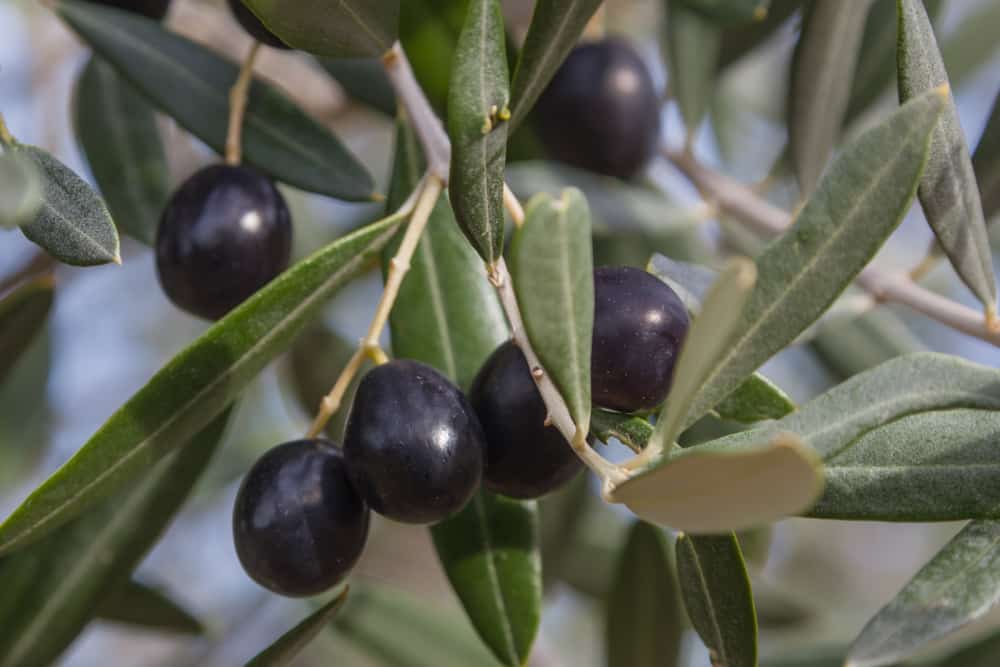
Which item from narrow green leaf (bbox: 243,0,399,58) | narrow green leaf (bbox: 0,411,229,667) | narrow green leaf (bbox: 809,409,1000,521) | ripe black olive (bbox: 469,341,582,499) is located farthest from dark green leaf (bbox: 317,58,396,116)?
narrow green leaf (bbox: 809,409,1000,521)

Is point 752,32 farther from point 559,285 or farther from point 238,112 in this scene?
point 559,285

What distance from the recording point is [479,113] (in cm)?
97

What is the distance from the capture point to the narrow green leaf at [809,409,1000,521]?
975 millimetres

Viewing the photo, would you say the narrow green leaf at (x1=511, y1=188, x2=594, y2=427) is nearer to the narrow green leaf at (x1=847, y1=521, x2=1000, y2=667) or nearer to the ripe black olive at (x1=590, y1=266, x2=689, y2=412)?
the ripe black olive at (x1=590, y1=266, x2=689, y2=412)

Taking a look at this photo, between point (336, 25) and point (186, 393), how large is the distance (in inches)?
15.3

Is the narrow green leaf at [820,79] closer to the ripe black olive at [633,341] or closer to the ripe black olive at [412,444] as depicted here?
the ripe black olive at [633,341]

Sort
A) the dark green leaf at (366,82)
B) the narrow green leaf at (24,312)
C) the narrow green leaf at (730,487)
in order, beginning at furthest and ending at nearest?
the dark green leaf at (366,82) < the narrow green leaf at (24,312) < the narrow green leaf at (730,487)

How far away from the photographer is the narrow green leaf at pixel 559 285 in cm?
78

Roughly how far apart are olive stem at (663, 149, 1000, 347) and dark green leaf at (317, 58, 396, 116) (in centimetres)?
59

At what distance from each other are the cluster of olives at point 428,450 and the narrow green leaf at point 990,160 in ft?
1.85

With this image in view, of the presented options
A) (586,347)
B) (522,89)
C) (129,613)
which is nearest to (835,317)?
(522,89)

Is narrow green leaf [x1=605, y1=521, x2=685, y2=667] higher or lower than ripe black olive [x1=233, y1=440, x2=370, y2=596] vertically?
lower

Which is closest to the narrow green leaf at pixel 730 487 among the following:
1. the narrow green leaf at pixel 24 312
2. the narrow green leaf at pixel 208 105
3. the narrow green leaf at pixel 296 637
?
the narrow green leaf at pixel 296 637

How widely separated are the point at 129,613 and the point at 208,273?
70 centimetres
